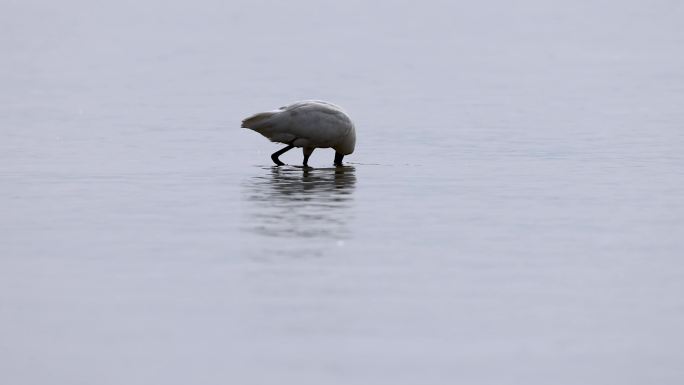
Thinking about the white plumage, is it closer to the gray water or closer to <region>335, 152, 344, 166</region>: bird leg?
<region>335, 152, 344, 166</region>: bird leg

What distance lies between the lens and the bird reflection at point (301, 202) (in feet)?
46.8

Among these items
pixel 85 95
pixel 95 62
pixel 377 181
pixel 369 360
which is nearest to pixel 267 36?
pixel 95 62

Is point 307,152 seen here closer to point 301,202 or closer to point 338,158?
point 338,158

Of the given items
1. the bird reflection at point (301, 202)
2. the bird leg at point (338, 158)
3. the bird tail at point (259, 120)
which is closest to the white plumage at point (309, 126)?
the bird tail at point (259, 120)

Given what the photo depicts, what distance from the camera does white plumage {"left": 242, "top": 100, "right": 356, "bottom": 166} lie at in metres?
19.5

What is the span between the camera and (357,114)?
2938cm

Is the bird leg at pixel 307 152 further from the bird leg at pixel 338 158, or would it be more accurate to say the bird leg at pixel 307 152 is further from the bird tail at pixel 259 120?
the bird tail at pixel 259 120

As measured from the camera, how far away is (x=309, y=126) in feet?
64.0

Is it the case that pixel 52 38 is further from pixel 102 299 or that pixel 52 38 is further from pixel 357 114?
pixel 102 299

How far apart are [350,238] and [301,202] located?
2.57 meters

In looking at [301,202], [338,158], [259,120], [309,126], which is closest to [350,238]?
[301,202]

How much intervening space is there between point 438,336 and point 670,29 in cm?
5771

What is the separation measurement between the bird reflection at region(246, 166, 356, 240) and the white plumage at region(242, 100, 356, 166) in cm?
38

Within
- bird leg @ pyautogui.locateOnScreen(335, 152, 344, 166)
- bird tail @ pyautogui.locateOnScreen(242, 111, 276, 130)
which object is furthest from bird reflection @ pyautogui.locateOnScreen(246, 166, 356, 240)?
bird tail @ pyautogui.locateOnScreen(242, 111, 276, 130)
